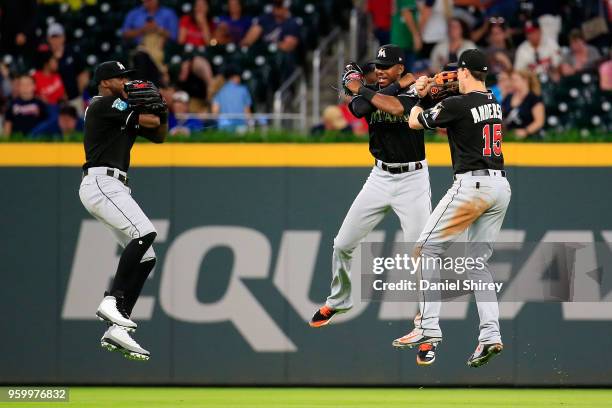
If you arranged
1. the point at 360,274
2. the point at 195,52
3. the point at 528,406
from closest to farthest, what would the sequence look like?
the point at 528,406 < the point at 360,274 < the point at 195,52

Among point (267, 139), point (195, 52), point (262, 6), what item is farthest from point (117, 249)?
point (262, 6)

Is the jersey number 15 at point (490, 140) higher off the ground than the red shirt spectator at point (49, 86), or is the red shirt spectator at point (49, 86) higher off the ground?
the red shirt spectator at point (49, 86)

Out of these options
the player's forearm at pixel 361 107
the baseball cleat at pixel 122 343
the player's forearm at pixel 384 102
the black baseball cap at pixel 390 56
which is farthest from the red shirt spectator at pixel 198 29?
the baseball cleat at pixel 122 343

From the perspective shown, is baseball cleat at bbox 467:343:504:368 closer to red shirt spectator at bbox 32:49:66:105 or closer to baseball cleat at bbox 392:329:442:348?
baseball cleat at bbox 392:329:442:348

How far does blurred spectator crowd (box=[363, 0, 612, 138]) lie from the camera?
650 inches

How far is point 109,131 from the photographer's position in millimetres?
12500

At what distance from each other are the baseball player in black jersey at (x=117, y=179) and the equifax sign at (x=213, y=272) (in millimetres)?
2681

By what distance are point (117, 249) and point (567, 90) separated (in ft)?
20.2

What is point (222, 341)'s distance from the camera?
50.5ft

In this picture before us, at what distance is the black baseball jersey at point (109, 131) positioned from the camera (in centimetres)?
1234

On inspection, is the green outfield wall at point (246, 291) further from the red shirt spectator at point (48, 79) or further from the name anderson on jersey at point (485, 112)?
the name anderson on jersey at point (485, 112)

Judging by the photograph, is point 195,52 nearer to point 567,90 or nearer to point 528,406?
point 567,90

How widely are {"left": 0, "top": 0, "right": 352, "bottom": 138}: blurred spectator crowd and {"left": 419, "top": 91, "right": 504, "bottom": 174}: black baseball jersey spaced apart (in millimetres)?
5394

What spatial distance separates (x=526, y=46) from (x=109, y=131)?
7287 millimetres
